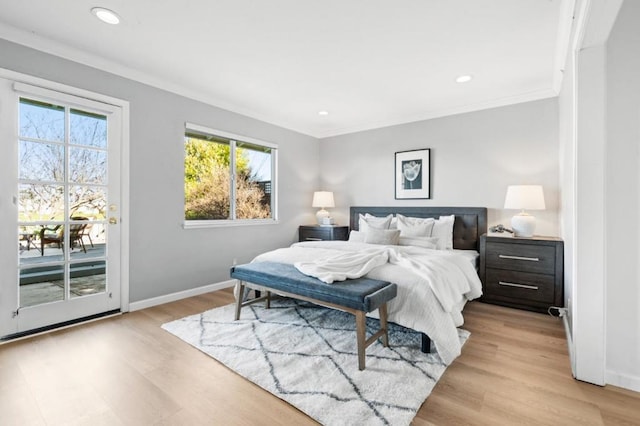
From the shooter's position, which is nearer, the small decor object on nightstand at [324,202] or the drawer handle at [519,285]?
the drawer handle at [519,285]

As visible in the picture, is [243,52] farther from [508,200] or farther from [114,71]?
[508,200]

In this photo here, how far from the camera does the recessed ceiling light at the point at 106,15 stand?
2.18 meters

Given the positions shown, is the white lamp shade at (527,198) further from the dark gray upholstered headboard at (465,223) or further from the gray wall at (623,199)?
the gray wall at (623,199)

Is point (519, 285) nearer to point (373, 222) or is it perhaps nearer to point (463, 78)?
point (373, 222)

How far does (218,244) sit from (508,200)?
359 centimetres

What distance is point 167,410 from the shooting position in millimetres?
1623

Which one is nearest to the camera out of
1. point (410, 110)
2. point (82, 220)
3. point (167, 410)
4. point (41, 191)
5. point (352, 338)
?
point (167, 410)

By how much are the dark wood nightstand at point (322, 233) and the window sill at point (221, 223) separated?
55cm

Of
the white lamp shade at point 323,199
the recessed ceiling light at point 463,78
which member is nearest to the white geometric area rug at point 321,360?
the white lamp shade at point 323,199

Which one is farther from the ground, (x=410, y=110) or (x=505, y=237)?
(x=410, y=110)

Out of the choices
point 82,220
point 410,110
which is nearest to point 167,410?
point 82,220

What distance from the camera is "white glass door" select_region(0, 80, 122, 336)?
8.04 ft

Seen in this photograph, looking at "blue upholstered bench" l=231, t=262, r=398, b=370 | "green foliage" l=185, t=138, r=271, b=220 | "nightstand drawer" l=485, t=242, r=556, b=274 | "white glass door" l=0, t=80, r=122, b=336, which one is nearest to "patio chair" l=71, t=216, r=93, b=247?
"white glass door" l=0, t=80, r=122, b=336

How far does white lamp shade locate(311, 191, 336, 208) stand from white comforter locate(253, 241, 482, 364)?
2153mm
